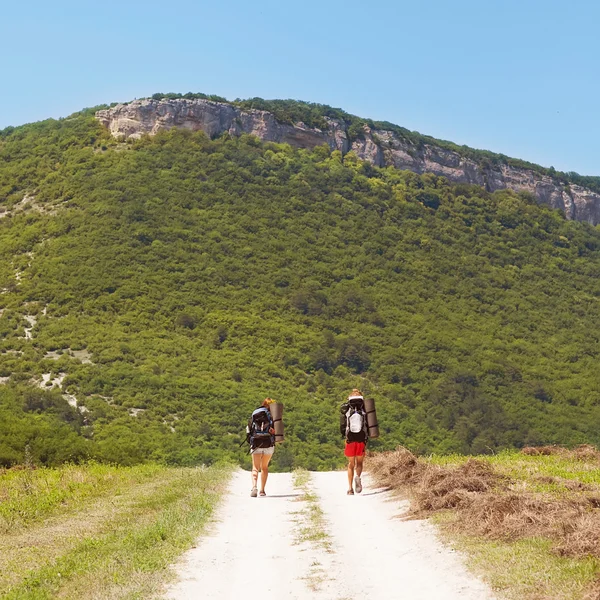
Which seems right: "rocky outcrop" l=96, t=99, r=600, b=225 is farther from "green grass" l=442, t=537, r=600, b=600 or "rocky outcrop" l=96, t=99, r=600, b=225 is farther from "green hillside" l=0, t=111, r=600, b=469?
"green grass" l=442, t=537, r=600, b=600

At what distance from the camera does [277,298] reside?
89438mm

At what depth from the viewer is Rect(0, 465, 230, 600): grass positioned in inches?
351

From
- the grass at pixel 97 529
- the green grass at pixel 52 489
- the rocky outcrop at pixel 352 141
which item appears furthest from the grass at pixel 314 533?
the rocky outcrop at pixel 352 141

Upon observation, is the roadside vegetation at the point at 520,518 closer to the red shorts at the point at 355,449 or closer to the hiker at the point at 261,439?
the red shorts at the point at 355,449

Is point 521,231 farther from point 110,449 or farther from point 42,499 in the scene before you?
point 42,499

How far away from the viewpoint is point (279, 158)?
125 meters

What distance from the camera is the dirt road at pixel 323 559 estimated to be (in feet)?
28.2

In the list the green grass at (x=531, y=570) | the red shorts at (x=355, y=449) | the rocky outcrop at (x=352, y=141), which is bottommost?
the green grass at (x=531, y=570)

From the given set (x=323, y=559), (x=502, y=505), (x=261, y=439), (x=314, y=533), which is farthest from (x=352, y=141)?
(x=323, y=559)

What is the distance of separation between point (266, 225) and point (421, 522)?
94.5 metres

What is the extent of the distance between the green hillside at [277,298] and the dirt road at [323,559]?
18.2 meters

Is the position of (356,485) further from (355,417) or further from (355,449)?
(355,417)

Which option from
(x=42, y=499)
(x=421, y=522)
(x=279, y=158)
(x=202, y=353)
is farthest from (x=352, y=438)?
(x=279, y=158)

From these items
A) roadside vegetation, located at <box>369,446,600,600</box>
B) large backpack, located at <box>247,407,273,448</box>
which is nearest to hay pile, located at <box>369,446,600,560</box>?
roadside vegetation, located at <box>369,446,600,600</box>
